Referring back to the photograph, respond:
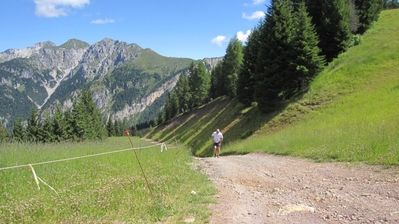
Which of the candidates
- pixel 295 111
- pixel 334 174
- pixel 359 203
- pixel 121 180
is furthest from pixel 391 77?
pixel 121 180

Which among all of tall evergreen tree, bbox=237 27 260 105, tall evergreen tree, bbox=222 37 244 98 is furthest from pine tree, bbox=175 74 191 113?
tall evergreen tree, bbox=237 27 260 105

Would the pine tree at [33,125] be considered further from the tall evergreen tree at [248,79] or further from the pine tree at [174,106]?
the pine tree at [174,106]

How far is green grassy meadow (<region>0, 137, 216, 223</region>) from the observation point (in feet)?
20.8

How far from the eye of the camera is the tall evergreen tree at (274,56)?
1178 inches

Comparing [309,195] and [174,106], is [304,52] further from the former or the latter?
[174,106]

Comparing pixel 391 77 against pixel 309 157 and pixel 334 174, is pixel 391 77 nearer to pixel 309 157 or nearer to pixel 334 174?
pixel 309 157

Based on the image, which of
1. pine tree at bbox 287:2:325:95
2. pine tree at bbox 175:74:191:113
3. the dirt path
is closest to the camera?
the dirt path

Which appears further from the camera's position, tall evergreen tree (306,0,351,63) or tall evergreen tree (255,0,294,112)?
tall evergreen tree (306,0,351,63)

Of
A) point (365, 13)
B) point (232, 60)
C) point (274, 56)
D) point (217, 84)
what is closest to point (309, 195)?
point (274, 56)

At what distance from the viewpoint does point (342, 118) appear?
22.3 m

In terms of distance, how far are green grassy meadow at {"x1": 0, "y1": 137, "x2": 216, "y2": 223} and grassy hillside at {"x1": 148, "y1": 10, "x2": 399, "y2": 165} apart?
8.14 m

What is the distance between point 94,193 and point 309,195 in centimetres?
603

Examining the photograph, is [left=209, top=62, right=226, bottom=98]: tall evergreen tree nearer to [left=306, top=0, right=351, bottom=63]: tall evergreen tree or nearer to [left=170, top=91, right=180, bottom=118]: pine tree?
[left=170, top=91, right=180, bottom=118]: pine tree

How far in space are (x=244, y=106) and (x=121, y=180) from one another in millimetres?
34903
